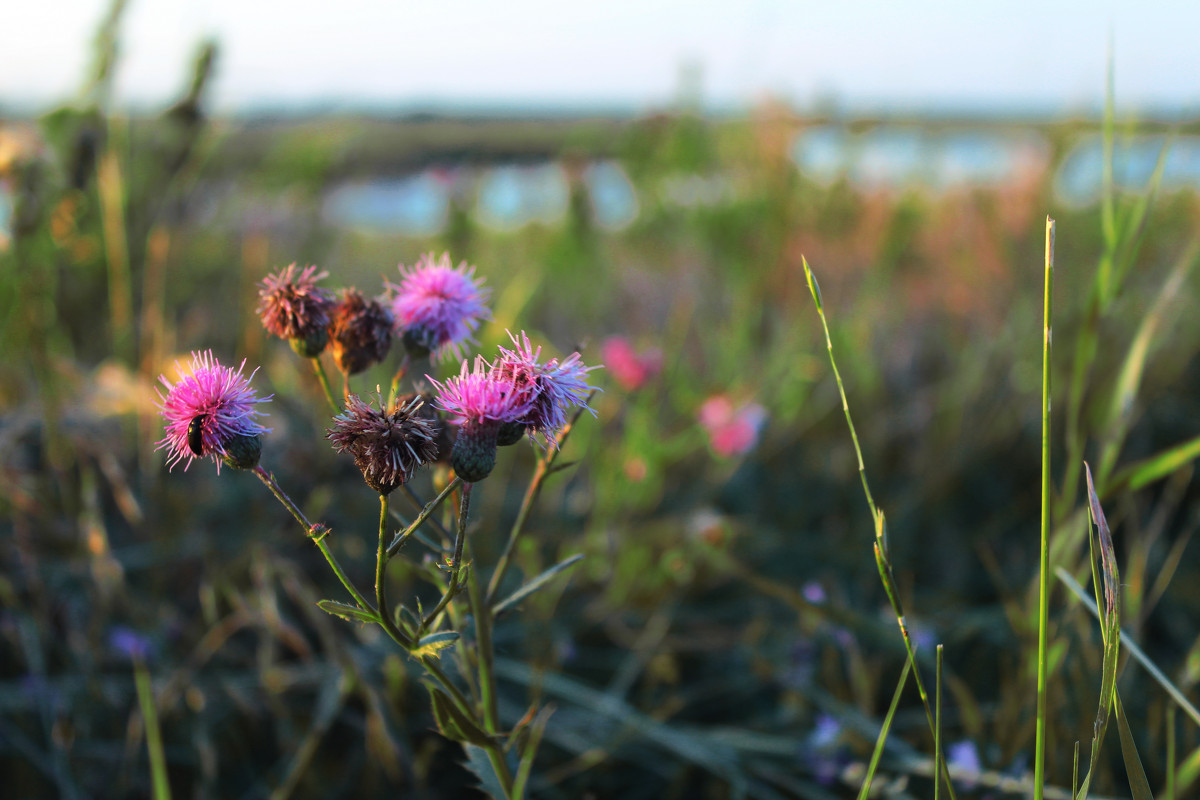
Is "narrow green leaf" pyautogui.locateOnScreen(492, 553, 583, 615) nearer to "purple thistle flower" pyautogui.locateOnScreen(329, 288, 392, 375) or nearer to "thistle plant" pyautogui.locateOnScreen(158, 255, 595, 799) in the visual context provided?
"thistle plant" pyautogui.locateOnScreen(158, 255, 595, 799)

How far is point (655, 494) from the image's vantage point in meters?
1.82

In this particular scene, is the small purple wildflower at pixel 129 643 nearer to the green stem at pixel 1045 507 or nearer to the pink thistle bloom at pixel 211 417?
the pink thistle bloom at pixel 211 417

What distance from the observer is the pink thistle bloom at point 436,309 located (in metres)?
0.77

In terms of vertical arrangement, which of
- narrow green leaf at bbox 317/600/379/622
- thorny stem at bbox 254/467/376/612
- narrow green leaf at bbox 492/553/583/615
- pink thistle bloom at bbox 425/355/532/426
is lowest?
narrow green leaf at bbox 492/553/583/615

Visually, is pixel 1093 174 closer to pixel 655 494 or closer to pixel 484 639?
pixel 655 494

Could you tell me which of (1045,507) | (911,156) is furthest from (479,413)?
(911,156)

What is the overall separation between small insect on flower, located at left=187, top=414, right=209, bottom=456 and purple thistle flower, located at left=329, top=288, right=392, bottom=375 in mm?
161

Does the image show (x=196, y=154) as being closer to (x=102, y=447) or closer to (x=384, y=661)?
(x=102, y=447)

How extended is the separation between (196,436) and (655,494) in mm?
1283

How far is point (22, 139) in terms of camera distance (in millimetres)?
1524

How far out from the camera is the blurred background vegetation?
115 cm

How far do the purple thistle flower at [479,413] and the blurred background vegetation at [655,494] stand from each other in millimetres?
521

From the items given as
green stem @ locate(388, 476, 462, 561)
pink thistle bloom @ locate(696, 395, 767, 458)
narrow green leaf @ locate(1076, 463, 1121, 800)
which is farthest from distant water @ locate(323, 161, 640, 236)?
narrow green leaf @ locate(1076, 463, 1121, 800)

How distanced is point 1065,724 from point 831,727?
29cm
